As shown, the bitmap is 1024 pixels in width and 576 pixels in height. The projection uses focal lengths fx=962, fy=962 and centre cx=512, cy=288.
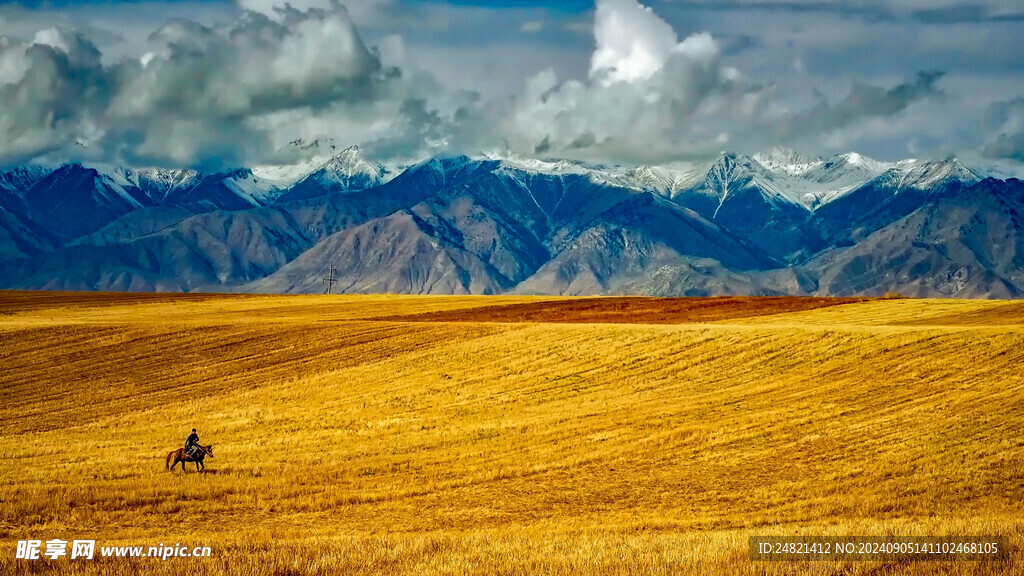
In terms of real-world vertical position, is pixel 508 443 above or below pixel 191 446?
above

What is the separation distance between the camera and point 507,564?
16.1 m

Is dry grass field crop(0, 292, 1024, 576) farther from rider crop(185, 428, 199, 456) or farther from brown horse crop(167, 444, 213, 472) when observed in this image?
rider crop(185, 428, 199, 456)

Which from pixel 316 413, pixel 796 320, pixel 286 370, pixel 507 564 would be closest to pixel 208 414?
pixel 316 413

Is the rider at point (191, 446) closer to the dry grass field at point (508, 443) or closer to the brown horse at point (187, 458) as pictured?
the brown horse at point (187, 458)

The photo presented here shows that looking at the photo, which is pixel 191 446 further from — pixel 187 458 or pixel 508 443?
pixel 508 443

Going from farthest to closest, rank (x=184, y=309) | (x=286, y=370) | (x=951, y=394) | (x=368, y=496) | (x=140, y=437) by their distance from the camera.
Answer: (x=184, y=309)
(x=286, y=370)
(x=951, y=394)
(x=140, y=437)
(x=368, y=496)

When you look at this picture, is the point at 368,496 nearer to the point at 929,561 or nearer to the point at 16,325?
the point at 929,561

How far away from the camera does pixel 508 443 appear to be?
32656 mm

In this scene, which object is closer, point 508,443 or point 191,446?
point 191,446

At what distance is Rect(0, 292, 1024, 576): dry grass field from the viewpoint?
1923 cm

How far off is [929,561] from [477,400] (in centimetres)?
2676

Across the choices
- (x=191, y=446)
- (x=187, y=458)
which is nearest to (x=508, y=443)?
(x=191, y=446)

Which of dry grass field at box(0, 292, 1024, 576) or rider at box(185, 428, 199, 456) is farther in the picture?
rider at box(185, 428, 199, 456)

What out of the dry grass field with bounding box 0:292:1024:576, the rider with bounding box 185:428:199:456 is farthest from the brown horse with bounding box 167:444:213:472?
the dry grass field with bounding box 0:292:1024:576
